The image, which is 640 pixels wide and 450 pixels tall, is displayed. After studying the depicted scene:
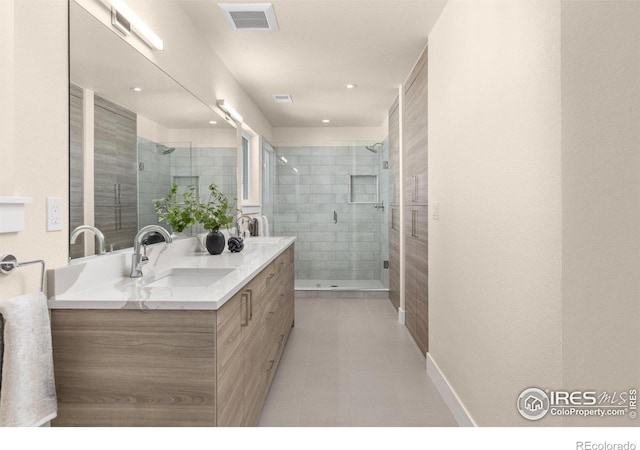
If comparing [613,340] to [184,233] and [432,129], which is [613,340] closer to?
[432,129]

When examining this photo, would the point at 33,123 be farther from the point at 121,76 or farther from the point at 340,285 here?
the point at 340,285

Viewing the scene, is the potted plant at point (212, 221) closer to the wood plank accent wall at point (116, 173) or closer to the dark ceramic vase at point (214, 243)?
the dark ceramic vase at point (214, 243)

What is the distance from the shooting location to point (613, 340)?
126cm

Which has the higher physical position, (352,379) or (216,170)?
(216,170)

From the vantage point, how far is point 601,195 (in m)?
1.25

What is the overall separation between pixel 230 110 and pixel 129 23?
68.2 inches

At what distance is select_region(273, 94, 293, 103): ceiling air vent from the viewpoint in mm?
4684

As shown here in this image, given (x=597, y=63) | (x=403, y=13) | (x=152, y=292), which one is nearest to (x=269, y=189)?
(x=403, y=13)

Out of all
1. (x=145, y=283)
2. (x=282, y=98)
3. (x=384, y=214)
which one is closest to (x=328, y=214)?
(x=384, y=214)

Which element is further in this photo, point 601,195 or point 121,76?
point 121,76

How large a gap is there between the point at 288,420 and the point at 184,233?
4.57 feet

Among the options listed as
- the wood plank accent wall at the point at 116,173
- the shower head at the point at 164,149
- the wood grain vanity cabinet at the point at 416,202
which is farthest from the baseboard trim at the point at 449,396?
the shower head at the point at 164,149

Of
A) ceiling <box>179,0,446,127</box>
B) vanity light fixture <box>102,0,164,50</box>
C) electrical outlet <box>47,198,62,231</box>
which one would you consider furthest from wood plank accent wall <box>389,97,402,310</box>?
electrical outlet <box>47,198,62,231</box>

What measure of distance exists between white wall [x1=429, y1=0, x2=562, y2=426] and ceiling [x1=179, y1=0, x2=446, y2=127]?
44cm
